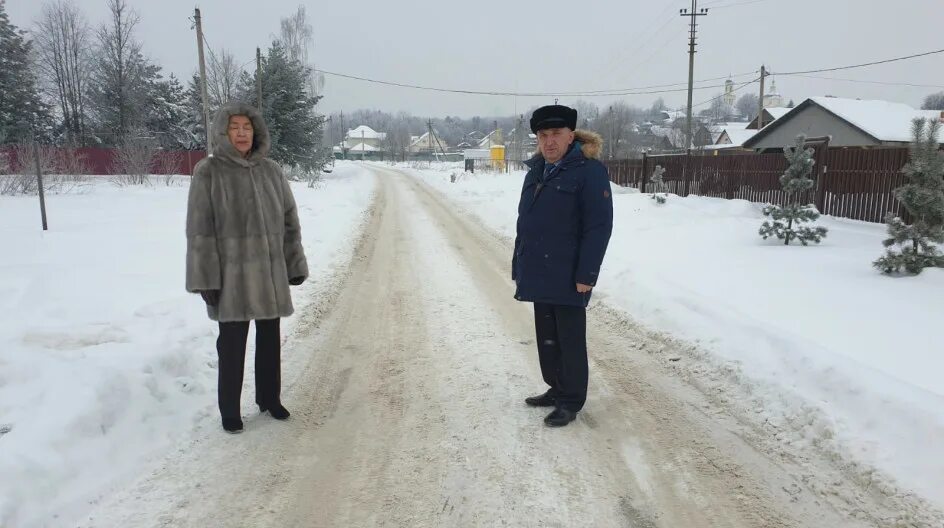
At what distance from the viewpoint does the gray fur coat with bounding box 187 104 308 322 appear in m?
3.04

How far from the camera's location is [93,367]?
140 inches

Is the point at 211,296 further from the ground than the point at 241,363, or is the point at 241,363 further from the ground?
the point at 211,296

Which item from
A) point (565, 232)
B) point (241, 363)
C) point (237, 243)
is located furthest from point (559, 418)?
point (237, 243)

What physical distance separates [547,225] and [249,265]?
1.77 metres

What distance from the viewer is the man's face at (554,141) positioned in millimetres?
3303

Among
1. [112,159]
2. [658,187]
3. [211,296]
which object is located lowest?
[211,296]

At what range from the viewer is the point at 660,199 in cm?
1470

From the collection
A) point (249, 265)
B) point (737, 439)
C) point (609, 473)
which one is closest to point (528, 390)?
point (609, 473)

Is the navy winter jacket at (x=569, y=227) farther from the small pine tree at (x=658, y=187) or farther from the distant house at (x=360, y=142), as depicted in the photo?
the distant house at (x=360, y=142)

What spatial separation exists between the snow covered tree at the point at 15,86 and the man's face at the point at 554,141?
41373 mm

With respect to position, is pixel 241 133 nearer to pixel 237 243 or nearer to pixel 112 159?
pixel 237 243

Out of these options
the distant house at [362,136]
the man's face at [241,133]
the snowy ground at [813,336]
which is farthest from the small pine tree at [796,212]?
the distant house at [362,136]

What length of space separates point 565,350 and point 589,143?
1287 millimetres

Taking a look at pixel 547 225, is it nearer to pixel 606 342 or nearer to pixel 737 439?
pixel 737 439
